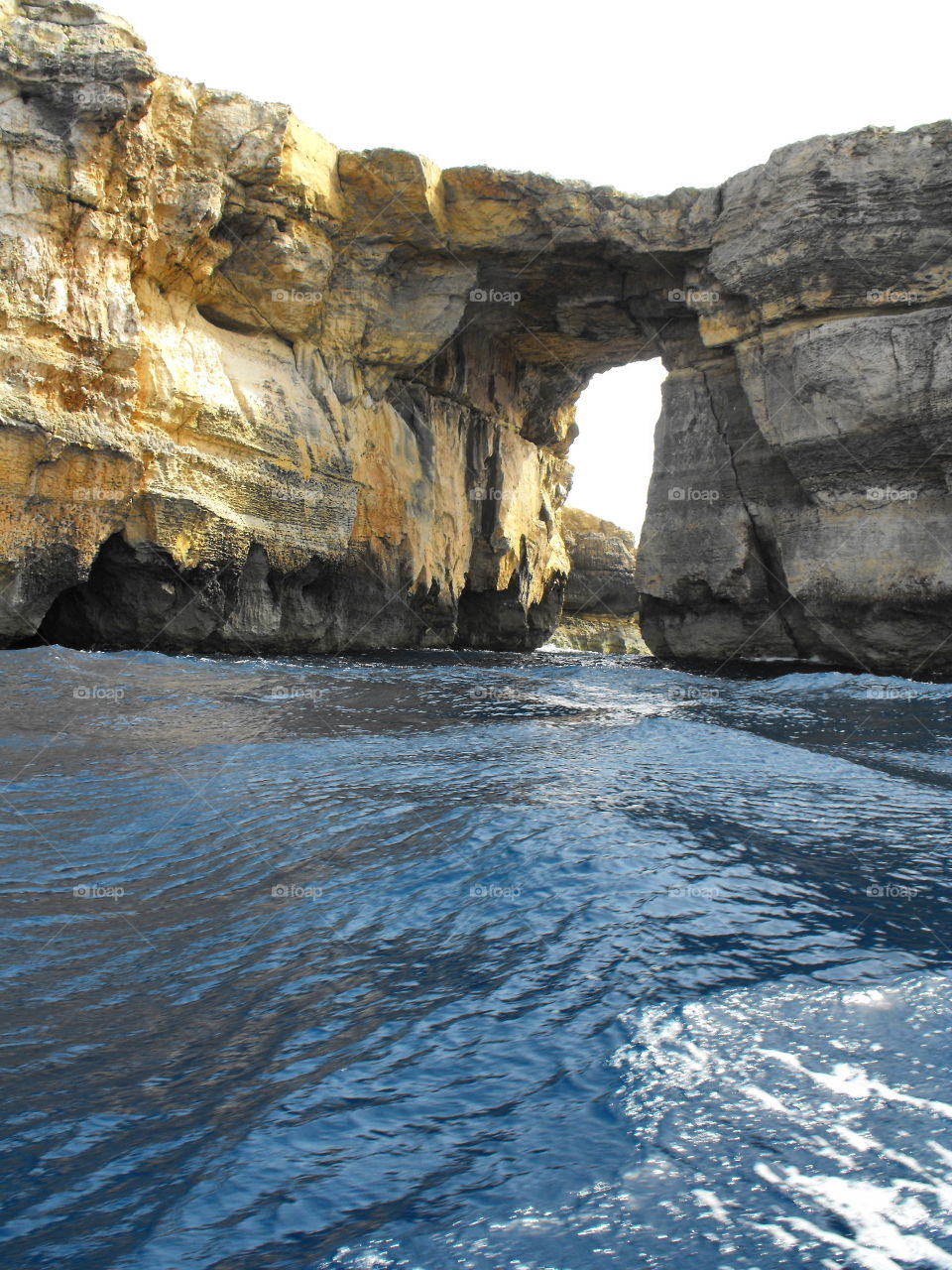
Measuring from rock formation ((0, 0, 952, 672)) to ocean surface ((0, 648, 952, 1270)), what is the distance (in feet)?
30.7

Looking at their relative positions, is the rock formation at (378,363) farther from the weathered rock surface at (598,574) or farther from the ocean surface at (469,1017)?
the weathered rock surface at (598,574)

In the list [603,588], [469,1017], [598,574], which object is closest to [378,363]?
[469,1017]

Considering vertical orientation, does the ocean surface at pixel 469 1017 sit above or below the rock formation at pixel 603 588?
below

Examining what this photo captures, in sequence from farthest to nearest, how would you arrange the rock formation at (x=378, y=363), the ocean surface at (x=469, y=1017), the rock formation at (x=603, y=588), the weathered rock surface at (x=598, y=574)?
the weathered rock surface at (x=598, y=574), the rock formation at (x=603, y=588), the rock formation at (x=378, y=363), the ocean surface at (x=469, y=1017)

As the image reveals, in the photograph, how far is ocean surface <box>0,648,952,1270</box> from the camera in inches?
92.7

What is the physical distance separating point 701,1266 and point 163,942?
2747mm

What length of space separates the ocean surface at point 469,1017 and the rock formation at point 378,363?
9.36 metres

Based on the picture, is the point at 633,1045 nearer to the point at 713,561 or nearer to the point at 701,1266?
the point at 701,1266

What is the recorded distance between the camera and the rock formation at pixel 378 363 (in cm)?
1425

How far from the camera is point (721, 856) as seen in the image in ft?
17.4

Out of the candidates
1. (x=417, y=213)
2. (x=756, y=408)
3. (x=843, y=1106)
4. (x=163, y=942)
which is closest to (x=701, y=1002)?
(x=843, y=1106)

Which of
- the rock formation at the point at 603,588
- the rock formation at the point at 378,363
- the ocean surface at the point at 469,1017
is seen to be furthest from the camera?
the rock formation at the point at 603,588

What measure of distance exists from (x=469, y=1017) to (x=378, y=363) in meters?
19.6

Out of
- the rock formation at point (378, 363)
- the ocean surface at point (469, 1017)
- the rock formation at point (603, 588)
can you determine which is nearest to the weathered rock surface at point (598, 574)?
the rock formation at point (603, 588)
